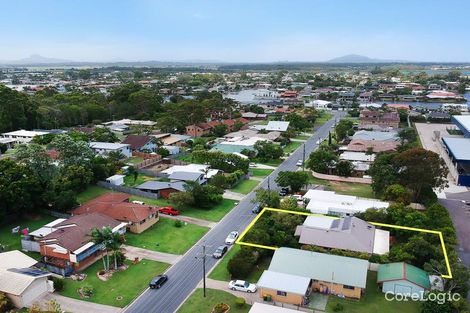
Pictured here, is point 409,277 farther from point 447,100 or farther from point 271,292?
point 447,100

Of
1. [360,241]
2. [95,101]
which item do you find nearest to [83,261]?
[360,241]

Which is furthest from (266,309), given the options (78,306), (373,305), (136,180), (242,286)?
(136,180)

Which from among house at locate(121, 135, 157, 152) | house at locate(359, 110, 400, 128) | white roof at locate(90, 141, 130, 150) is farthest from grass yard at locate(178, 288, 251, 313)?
house at locate(359, 110, 400, 128)

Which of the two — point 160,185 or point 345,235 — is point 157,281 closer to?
point 345,235

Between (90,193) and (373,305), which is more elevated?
(90,193)

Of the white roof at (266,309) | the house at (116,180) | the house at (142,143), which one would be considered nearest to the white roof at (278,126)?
the house at (142,143)

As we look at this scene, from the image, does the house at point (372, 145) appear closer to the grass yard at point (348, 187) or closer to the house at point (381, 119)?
the grass yard at point (348, 187)

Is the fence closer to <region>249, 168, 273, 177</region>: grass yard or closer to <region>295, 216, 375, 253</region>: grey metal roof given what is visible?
<region>249, 168, 273, 177</region>: grass yard
